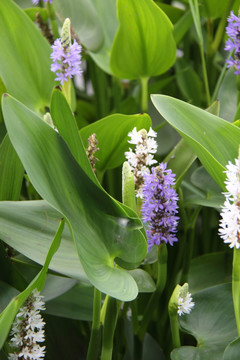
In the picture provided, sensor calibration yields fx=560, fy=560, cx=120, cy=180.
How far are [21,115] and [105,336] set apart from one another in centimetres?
22

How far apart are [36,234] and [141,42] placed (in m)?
0.33

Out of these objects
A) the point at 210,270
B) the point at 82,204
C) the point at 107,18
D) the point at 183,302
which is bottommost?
the point at 210,270

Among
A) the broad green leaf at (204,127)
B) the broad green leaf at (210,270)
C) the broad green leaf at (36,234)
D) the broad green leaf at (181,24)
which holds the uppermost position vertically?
the broad green leaf at (181,24)

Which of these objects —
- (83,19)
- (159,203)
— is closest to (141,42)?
(83,19)

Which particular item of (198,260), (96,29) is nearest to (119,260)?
(198,260)

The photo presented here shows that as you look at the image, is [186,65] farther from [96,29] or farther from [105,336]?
[105,336]

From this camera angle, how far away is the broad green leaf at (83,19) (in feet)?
2.52

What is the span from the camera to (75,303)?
2.01ft

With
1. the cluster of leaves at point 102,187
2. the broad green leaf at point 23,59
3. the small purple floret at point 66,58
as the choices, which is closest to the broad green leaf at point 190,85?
the cluster of leaves at point 102,187

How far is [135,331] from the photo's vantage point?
61 centimetres

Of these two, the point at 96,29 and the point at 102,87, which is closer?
the point at 96,29

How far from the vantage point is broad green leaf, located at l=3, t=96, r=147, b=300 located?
0.43 m

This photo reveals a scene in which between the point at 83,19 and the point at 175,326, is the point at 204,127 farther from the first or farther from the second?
the point at 83,19

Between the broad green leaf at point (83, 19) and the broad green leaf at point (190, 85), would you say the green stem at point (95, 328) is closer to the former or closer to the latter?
the broad green leaf at point (83, 19)
